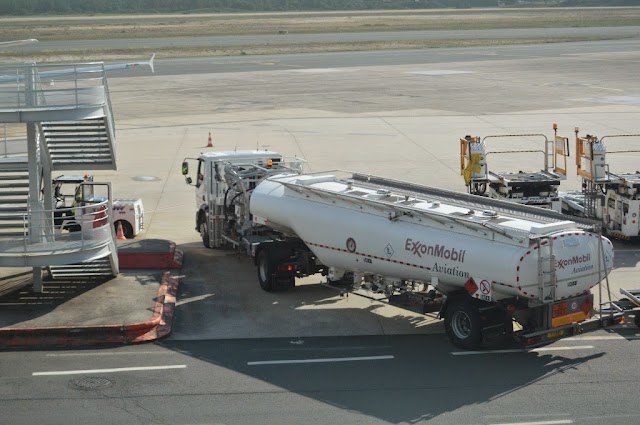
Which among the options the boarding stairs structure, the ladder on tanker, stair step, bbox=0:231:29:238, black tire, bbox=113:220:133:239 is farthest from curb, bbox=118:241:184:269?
the ladder on tanker

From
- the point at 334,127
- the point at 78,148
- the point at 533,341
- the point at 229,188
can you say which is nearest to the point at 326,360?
the point at 533,341

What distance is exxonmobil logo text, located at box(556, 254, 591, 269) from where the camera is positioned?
738 inches

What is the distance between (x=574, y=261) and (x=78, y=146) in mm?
12244

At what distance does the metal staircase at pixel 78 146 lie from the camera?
24953mm

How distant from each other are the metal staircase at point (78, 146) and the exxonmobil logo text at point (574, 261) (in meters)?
11.3

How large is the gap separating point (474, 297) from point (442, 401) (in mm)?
3028

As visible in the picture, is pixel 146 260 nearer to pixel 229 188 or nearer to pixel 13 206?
pixel 229 188

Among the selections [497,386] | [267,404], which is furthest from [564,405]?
[267,404]

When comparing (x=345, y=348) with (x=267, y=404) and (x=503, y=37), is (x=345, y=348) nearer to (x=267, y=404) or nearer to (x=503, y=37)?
(x=267, y=404)

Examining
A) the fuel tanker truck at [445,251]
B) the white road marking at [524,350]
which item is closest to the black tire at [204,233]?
the fuel tanker truck at [445,251]

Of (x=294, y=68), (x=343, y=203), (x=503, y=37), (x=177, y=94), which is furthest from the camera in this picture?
(x=503, y=37)

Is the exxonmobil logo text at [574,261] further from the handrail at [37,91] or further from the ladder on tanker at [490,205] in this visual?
the handrail at [37,91]

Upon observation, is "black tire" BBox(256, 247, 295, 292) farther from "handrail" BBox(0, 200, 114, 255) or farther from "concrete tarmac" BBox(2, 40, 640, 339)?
"handrail" BBox(0, 200, 114, 255)

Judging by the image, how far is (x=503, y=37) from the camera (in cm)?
11888
